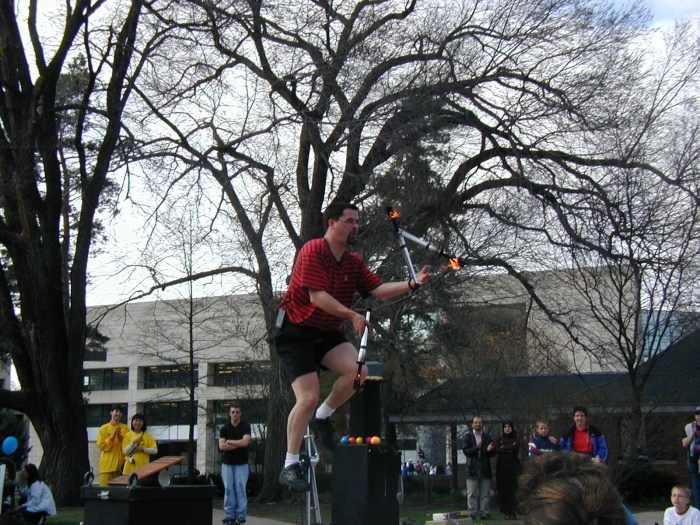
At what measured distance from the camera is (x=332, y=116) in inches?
569

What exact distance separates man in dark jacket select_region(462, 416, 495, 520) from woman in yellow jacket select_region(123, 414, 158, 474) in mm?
5541

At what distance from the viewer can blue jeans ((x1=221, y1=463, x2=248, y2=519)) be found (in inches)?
390

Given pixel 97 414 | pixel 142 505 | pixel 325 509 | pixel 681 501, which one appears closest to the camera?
pixel 142 505

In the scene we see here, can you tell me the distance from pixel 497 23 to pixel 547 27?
3.56 feet

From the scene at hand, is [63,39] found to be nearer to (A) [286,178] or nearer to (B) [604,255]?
(A) [286,178]

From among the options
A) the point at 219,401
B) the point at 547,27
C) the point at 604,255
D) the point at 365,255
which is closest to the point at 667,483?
the point at 604,255

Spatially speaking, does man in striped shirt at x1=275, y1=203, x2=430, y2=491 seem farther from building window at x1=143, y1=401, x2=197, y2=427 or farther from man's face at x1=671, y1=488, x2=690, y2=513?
building window at x1=143, y1=401, x2=197, y2=427

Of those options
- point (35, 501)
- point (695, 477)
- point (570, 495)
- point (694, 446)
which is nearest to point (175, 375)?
point (35, 501)

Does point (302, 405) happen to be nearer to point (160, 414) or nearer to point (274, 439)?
point (274, 439)

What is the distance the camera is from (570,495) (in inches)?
63.9

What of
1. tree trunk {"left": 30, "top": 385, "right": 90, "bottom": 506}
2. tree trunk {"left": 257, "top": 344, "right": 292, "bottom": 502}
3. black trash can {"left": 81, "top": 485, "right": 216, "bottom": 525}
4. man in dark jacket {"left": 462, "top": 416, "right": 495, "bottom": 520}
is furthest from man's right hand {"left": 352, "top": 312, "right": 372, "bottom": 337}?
tree trunk {"left": 257, "top": 344, "right": 292, "bottom": 502}

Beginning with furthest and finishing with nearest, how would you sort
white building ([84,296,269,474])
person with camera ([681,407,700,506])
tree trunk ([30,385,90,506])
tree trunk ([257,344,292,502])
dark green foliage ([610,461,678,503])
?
white building ([84,296,269,474])
dark green foliage ([610,461,678,503])
tree trunk ([257,344,292,502])
tree trunk ([30,385,90,506])
person with camera ([681,407,700,506])

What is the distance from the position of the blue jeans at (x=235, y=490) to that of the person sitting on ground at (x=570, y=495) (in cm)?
868

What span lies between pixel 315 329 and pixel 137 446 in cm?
423
